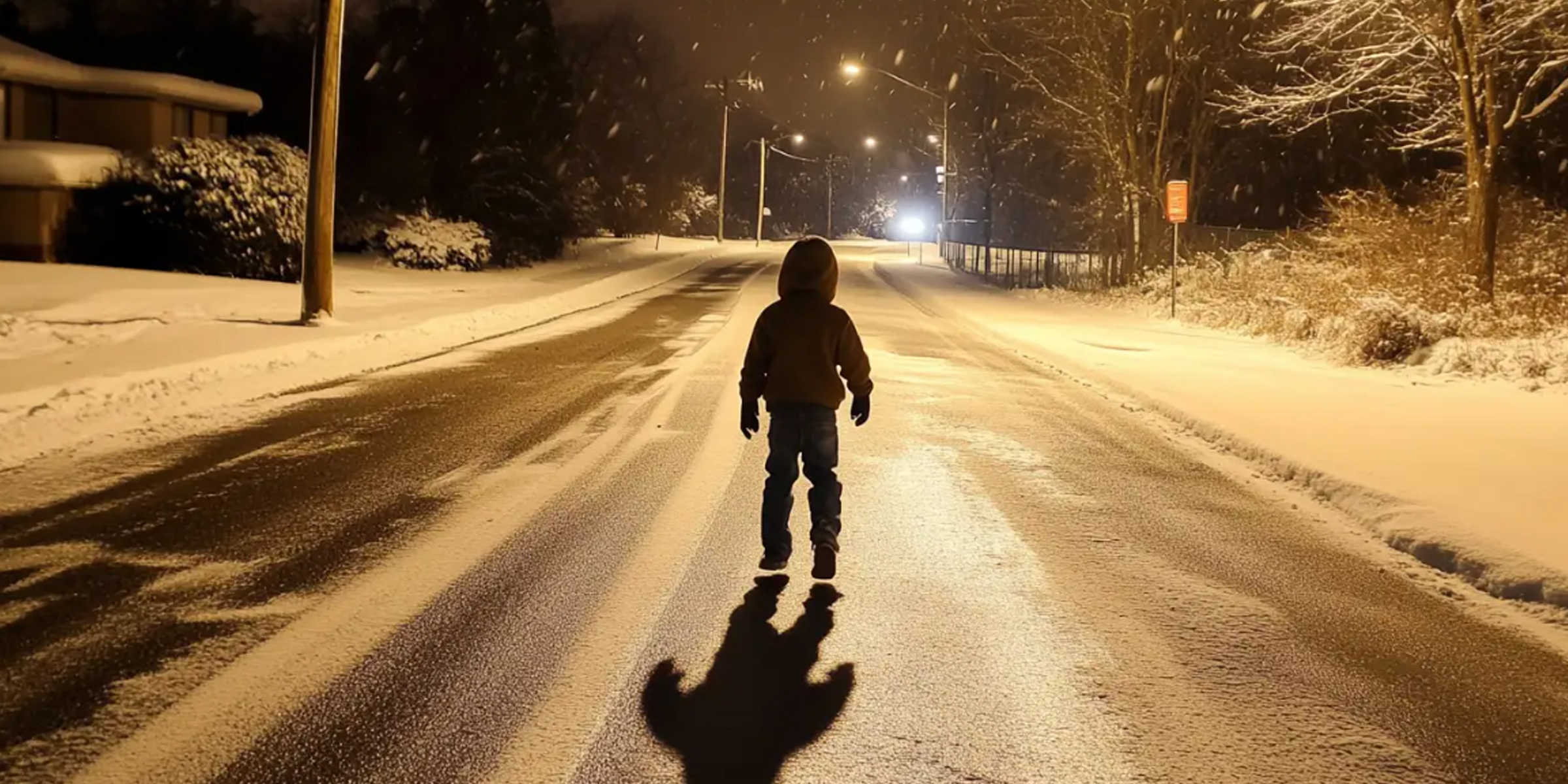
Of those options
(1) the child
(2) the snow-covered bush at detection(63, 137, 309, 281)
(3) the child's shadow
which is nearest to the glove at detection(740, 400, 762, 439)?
(1) the child

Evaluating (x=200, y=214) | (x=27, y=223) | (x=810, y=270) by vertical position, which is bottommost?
(x=810, y=270)

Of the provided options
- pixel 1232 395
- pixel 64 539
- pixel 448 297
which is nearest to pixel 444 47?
pixel 448 297

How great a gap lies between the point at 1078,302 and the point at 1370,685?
27904mm

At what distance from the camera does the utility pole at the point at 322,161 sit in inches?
683

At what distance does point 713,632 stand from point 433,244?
1245 inches

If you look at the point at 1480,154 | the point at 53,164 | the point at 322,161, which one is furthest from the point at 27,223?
the point at 1480,154

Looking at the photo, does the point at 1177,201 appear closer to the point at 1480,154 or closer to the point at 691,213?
the point at 1480,154

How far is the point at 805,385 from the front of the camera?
6051 mm

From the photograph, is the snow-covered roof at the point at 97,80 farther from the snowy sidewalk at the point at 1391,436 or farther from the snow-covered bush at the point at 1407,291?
the snow-covered bush at the point at 1407,291

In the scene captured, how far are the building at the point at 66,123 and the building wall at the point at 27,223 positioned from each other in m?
0.01

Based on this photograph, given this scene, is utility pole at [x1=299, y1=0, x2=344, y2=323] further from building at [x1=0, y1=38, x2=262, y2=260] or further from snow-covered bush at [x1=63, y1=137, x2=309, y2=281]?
building at [x1=0, y1=38, x2=262, y2=260]

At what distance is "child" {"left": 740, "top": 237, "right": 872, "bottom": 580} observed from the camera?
6.09 meters

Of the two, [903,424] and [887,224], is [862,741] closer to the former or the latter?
[903,424]

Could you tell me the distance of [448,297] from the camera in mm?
25438
